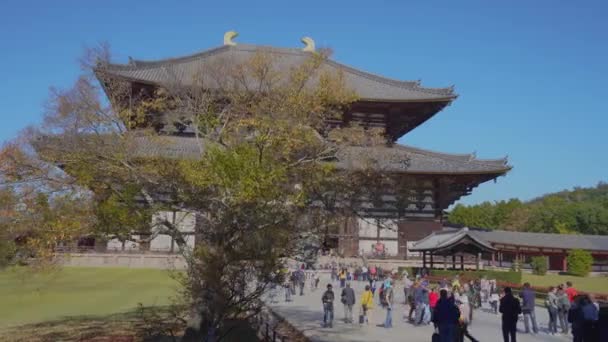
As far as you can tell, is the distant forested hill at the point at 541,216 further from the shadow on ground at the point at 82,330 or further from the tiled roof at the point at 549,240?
the shadow on ground at the point at 82,330

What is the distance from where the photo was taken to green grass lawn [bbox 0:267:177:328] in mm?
18031

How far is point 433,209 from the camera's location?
34625mm

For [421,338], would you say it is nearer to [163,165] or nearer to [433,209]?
[163,165]

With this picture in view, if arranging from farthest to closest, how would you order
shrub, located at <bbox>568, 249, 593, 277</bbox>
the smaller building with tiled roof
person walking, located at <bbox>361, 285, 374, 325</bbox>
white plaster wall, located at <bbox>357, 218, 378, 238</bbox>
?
the smaller building with tiled roof → shrub, located at <bbox>568, 249, 593, 277</bbox> → white plaster wall, located at <bbox>357, 218, 378, 238</bbox> → person walking, located at <bbox>361, 285, 374, 325</bbox>

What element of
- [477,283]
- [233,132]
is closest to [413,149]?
[477,283]

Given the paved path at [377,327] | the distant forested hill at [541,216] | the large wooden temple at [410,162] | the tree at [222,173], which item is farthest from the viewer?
the distant forested hill at [541,216]

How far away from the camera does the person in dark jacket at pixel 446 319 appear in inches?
404

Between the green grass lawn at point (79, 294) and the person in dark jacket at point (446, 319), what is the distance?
8719 mm

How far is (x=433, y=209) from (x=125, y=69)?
72.4 feet

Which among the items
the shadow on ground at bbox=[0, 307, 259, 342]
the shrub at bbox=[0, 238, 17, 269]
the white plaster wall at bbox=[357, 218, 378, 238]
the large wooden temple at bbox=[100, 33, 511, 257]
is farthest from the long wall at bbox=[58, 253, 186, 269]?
the shrub at bbox=[0, 238, 17, 269]

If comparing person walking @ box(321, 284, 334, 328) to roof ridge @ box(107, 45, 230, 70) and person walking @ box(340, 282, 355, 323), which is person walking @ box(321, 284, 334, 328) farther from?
roof ridge @ box(107, 45, 230, 70)

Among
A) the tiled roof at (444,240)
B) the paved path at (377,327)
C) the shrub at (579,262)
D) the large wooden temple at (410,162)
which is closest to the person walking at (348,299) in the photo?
the paved path at (377,327)

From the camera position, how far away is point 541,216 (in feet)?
297

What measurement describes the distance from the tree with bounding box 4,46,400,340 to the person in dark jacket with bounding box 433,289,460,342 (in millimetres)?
3040
